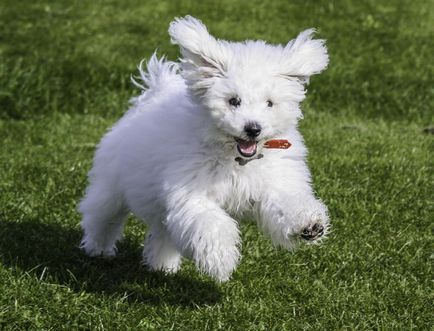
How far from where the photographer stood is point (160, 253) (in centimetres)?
560

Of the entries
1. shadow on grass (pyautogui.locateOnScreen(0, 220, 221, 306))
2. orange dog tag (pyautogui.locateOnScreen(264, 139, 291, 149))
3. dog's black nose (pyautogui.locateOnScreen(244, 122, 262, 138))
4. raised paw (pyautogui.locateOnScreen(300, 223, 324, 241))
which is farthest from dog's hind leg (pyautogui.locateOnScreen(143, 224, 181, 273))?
dog's black nose (pyautogui.locateOnScreen(244, 122, 262, 138))

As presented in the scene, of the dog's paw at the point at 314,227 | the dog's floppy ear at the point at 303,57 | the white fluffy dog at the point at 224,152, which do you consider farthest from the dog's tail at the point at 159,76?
the dog's paw at the point at 314,227

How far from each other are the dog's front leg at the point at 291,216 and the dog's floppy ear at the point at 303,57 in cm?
69

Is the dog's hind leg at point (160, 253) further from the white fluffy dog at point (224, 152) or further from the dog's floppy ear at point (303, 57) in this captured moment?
the dog's floppy ear at point (303, 57)

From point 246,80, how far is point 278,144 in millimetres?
490

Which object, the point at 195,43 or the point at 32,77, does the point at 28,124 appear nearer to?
the point at 32,77

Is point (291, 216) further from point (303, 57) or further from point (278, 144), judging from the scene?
point (303, 57)

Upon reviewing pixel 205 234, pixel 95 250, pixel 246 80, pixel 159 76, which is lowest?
pixel 95 250

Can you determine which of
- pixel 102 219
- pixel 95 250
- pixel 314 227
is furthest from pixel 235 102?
pixel 95 250

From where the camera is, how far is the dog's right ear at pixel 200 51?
4691mm

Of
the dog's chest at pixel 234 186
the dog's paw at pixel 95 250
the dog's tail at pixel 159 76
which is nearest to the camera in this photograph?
the dog's chest at pixel 234 186

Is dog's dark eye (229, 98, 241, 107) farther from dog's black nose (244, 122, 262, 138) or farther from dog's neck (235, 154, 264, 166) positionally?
dog's neck (235, 154, 264, 166)

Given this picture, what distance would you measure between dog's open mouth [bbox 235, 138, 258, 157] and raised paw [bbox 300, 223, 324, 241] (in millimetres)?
521

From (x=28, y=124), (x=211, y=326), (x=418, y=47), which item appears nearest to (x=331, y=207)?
(x=211, y=326)
